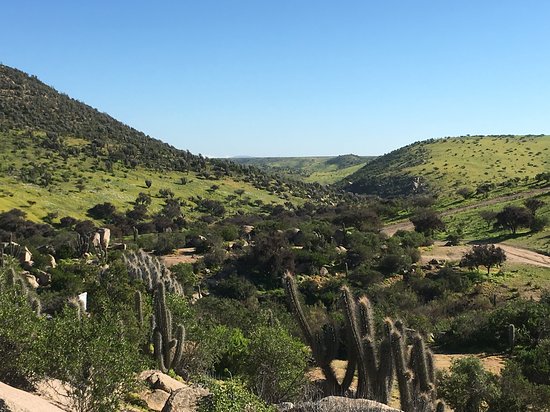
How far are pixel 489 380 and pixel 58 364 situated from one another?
15.3 meters

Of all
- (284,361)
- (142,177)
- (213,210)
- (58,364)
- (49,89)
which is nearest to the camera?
(58,364)

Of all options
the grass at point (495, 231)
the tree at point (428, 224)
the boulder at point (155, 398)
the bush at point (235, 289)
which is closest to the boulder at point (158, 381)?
the boulder at point (155, 398)

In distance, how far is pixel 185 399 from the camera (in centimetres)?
1371

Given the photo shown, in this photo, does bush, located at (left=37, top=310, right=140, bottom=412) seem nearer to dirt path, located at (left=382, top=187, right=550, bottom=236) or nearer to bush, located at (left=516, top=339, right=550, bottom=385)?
bush, located at (left=516, top=339, right=550, bottom=385)

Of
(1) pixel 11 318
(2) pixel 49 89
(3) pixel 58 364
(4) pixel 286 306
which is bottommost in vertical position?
(4) pixel 286 306

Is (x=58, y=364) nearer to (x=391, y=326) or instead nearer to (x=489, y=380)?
(x=391, y=326)

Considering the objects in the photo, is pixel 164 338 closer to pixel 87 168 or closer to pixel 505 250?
pixel 505 250

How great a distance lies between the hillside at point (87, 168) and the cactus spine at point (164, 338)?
49.8 meters

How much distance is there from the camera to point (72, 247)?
154ft

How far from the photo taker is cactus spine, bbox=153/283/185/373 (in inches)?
781

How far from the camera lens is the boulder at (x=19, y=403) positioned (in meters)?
10.2

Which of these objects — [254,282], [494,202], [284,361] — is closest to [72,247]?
[254,282]

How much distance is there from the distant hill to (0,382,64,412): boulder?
296 ft

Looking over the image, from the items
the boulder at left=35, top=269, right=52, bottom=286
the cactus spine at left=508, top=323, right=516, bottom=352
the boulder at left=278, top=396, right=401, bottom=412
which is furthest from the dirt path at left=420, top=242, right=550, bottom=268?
the boulder at left=278, top=396, right=401, bottom=412
